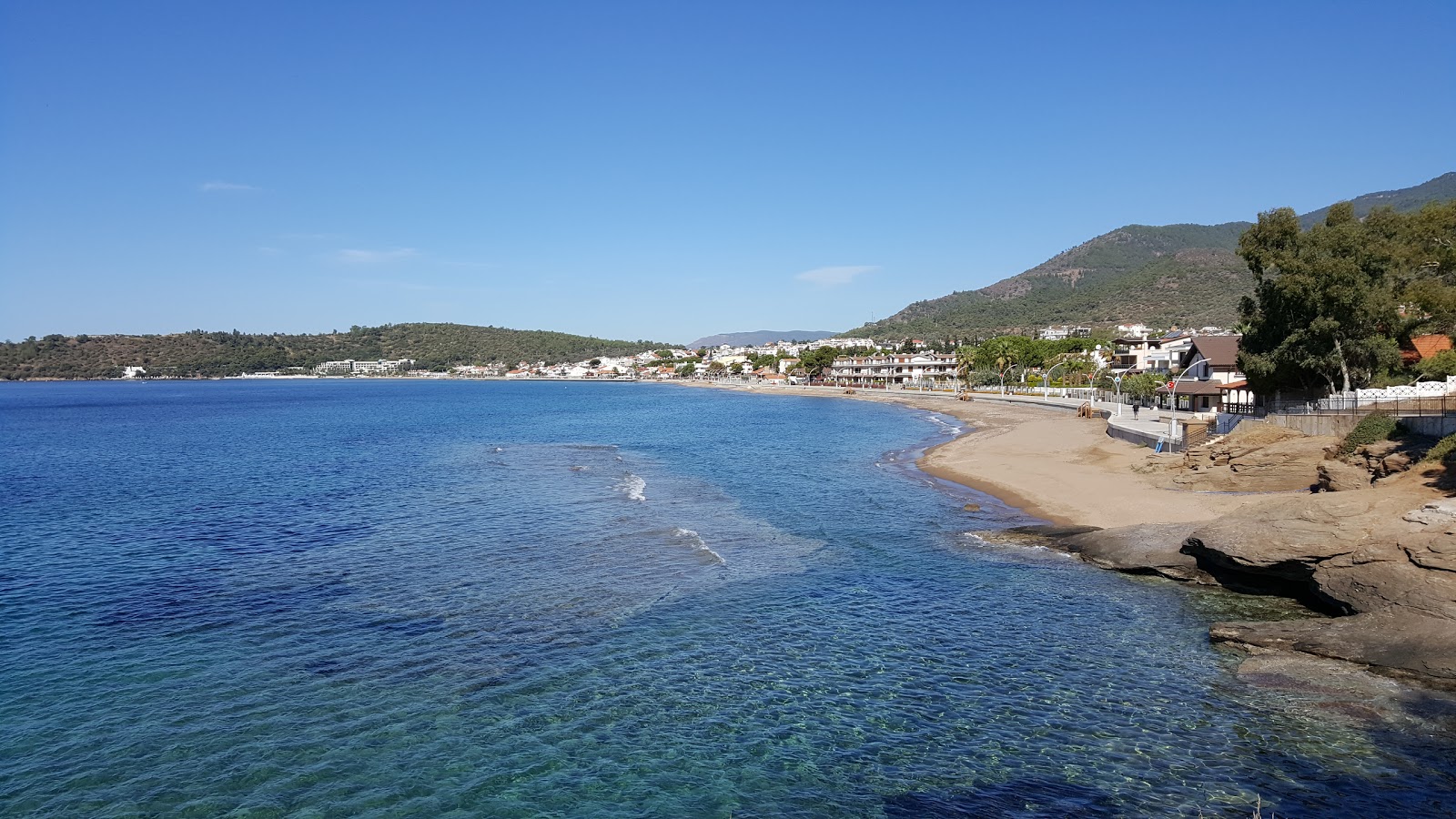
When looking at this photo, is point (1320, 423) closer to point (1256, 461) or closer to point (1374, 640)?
point (1256, 461)

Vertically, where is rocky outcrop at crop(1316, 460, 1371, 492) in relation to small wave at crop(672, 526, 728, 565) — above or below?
above

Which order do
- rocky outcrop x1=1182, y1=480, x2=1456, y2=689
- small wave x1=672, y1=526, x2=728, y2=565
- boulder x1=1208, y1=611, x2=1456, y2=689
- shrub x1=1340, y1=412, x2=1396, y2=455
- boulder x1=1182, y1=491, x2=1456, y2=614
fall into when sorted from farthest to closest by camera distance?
shrub x1=1340, y1=412, x2=1396, y2=455 < small wave x1=672, y1=526, x2=728, y2=565 < boulder x1=1182, y1=491, x2=1456, y2=614 < rocky outcrop x1=1182, y1=480, x2=1456, y2=689 < boulder x1=1208, y1=611, x2=1456, y2=689

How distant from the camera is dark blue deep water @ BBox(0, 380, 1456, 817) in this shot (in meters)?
11.9

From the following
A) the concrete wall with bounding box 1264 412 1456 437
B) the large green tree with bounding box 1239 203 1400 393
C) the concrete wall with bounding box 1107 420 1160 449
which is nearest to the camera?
the concrete wall with bounding box 1264 412 1456 437

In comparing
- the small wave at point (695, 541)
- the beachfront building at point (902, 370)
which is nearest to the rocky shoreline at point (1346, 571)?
the small wave at point (695, 541)

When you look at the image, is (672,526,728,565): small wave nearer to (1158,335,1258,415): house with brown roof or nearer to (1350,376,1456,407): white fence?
(1350,376,1456,407): white fence

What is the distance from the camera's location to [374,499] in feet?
125

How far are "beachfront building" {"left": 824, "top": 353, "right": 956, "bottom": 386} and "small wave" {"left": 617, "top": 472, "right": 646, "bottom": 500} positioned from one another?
12630 cm

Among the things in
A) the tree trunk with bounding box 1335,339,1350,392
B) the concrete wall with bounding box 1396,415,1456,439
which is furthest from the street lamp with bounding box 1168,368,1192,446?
the concrete wall with bounding box 1396,415,1456,439

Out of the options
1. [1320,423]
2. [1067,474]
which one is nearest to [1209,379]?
[1067,474]

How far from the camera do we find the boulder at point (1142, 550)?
22.1 m

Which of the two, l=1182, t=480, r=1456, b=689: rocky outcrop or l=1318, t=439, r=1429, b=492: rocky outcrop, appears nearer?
l=1182, t=480, r=1456, b=689: rocky outcrop

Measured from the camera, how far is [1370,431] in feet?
95.7

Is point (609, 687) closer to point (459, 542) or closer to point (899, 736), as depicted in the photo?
point (899, 736)
